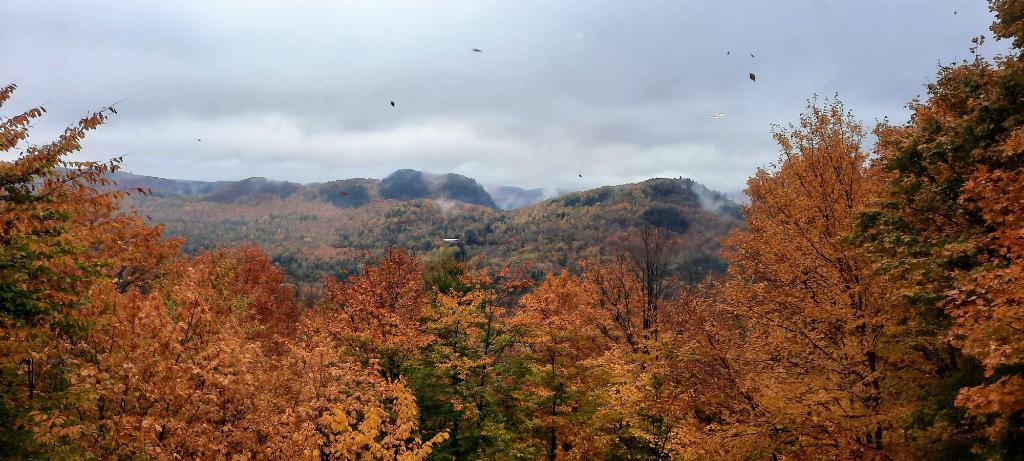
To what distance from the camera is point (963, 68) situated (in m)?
15.2

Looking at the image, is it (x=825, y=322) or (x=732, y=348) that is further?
(x=732, y=348)

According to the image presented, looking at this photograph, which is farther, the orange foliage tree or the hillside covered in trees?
the orange foliage tree

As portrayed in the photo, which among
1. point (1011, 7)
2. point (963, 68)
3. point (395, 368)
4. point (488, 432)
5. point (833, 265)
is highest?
point (1011, 7)

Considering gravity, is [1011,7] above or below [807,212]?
above

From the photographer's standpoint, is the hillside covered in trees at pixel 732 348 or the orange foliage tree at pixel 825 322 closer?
the hillside covered in trees at pixel 732 348

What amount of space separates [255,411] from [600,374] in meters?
13.7

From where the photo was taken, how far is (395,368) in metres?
22.9

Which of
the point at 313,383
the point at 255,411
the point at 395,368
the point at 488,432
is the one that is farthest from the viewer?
the point at 395,368

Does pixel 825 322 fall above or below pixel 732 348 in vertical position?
above

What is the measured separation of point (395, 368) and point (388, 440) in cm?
1104

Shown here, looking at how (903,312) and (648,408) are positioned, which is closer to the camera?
(903,312)

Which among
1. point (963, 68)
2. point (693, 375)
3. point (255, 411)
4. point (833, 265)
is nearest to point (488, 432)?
point (693, 375)

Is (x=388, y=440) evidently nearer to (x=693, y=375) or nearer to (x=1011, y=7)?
(x=693, y=375)

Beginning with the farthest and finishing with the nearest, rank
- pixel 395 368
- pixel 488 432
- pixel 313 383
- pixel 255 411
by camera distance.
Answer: pixel 395 368 < pixel 488 432 < pixel 313 383 < pixel 255 411
